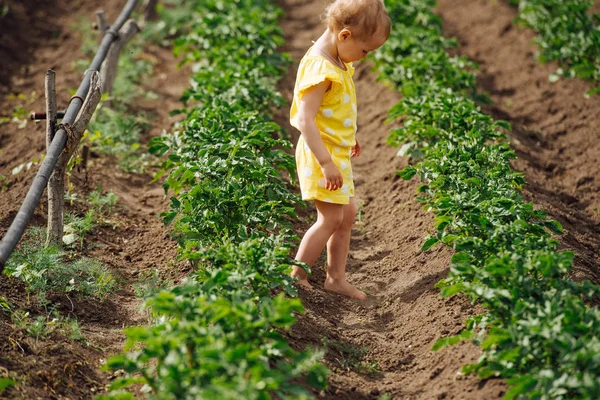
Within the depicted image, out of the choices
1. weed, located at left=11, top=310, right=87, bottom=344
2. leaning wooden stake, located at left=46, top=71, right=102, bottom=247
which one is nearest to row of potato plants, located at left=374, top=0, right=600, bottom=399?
weed, located at left=11, top=310, right=87, bottom=344

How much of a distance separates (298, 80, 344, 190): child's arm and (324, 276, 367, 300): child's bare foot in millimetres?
787

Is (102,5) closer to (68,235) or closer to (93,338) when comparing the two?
(68,235)

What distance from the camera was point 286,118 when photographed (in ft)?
23.9

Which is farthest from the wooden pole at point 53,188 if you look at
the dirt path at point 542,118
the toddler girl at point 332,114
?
the dirt path at point 542,118

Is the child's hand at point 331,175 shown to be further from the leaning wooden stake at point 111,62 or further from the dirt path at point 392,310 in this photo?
the leaning wooden stake at point 111,62

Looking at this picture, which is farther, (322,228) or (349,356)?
(322,228)

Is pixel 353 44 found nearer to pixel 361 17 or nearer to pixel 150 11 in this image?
pixel 361 17

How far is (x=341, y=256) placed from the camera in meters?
4.57

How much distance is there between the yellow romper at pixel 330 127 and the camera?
4.20 meters

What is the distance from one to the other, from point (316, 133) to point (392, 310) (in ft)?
4.10

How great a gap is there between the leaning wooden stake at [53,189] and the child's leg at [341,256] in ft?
5.49

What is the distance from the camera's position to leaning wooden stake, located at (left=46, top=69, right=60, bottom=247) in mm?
4594

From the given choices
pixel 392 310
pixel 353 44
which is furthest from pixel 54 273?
pixel 353 44

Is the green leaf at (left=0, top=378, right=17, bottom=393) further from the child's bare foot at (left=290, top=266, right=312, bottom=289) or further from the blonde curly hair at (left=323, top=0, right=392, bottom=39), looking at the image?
the blonde curly hair at (left=323, top=0, right=392, bottom=39)
